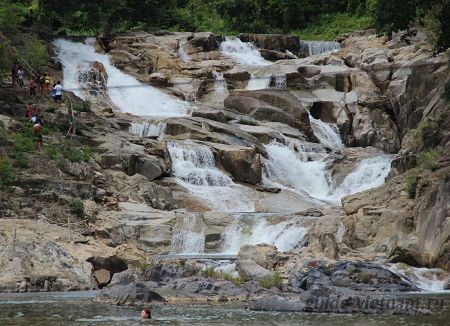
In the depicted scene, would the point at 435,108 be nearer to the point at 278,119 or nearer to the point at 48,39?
the point at 278,119

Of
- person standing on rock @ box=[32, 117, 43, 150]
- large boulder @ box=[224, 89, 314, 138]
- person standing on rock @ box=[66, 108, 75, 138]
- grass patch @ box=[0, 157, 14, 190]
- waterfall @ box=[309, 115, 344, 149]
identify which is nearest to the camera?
grass patch @ box=[0, 157, 14, 190]

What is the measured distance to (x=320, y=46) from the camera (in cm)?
6112

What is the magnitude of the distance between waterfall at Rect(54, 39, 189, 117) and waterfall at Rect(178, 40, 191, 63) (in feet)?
17.8

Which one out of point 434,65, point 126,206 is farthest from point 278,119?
point 126,206

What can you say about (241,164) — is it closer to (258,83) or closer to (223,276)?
(258,83)

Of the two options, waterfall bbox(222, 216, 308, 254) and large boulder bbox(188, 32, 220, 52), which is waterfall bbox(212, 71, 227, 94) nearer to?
large boulder bbox(188, 32, 220, 52)

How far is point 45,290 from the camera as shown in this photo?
23406mm

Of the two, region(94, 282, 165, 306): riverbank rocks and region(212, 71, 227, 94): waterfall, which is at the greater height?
region(212, 71, 227, 94): waterfall

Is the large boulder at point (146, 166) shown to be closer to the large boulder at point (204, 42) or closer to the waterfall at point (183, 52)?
the waterfall at point (183, 52)

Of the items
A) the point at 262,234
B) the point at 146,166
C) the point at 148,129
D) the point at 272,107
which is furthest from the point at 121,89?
the point at 262,234

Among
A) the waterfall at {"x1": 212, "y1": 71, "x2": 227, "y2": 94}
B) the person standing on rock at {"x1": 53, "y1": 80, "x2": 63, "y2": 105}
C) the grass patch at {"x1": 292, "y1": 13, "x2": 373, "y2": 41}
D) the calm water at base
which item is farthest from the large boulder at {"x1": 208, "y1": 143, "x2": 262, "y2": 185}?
the grass patch at {"x1": 292, "y1": 13, "x2": 373, "y2": 41}

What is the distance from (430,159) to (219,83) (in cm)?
2445

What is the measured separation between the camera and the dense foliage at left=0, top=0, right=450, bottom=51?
5175 cm

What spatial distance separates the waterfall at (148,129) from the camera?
139ft
